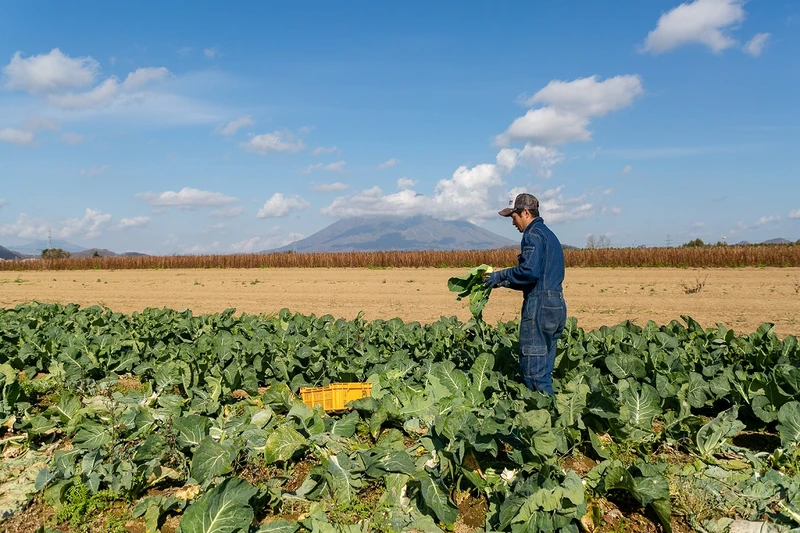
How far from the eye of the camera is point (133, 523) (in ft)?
12.3

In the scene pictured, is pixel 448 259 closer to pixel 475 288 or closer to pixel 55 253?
pixel 475 288

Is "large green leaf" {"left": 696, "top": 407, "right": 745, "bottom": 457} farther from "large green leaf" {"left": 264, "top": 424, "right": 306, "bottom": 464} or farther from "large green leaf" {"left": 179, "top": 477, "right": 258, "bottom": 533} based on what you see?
"large green leaf" {"left": 179, "top": 477, "right": 258, "bottom": 533}

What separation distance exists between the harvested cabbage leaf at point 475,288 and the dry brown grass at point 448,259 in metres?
22.7

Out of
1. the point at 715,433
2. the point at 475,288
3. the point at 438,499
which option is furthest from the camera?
the point at 475,288

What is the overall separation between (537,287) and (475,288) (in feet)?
2.79

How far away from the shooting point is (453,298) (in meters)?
19.1

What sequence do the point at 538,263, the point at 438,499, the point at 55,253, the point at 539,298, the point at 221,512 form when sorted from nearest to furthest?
1. the point at 221,512
2. the point at 438,499
3. the point at 538,263
4. the point at 539,298
5. the point at 55,253

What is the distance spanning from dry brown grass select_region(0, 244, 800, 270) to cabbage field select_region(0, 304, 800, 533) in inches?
898

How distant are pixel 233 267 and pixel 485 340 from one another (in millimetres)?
45081

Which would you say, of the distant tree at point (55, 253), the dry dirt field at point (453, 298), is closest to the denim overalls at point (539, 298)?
the dry dirt field at point (453, 298)

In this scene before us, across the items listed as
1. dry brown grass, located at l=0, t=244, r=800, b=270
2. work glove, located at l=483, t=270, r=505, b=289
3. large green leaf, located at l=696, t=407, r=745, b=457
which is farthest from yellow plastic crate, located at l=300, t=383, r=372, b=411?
dry brown grass, located at l=0, t=244, r=800, b=270

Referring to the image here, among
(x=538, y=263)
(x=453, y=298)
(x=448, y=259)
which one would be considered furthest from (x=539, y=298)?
(x=448, y=259)

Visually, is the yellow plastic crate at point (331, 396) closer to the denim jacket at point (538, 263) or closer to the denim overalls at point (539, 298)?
the denim overalls at point (539, 298)

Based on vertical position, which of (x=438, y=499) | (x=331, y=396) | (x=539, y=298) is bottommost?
(x=438, y=499)
